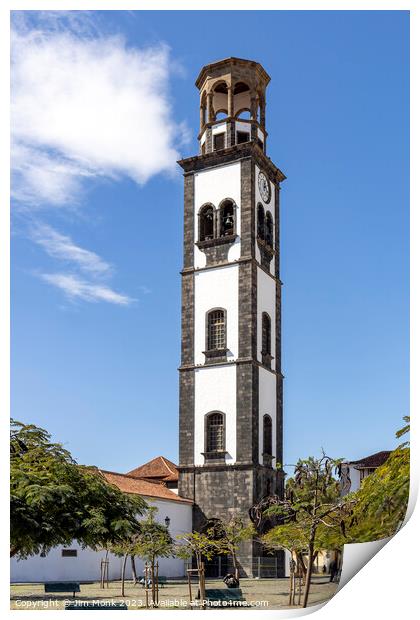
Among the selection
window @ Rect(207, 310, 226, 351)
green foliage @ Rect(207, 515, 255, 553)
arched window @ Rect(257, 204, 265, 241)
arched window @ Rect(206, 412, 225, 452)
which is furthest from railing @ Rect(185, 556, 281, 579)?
arched window @ Rect(257, 204, 265, 241)

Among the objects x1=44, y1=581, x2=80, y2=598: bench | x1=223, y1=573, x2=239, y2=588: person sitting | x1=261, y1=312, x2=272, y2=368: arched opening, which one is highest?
x1=261, y1=312, x2=272, y2=368: arched opening

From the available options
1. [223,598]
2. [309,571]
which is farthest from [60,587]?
[309,571]

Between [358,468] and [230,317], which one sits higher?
[230,317]

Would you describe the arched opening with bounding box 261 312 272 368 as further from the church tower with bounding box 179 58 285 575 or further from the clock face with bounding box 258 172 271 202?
the clock face with bounding box 258 172 271 202

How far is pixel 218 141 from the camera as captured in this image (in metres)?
36.7

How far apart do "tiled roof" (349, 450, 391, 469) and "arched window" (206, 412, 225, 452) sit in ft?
40.6

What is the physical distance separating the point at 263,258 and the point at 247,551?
37.7ft

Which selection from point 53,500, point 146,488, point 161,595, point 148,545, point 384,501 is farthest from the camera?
point 146,488

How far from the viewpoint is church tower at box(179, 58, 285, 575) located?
34188mm

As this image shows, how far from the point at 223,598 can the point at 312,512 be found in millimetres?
3165

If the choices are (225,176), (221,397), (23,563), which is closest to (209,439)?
(221,397)

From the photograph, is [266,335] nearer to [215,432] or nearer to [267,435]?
[267,435]

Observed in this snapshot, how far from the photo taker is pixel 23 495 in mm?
15164

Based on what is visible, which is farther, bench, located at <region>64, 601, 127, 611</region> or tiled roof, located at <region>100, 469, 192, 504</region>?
tiled roof, located at <region>100, 469, 192, 504</region>
